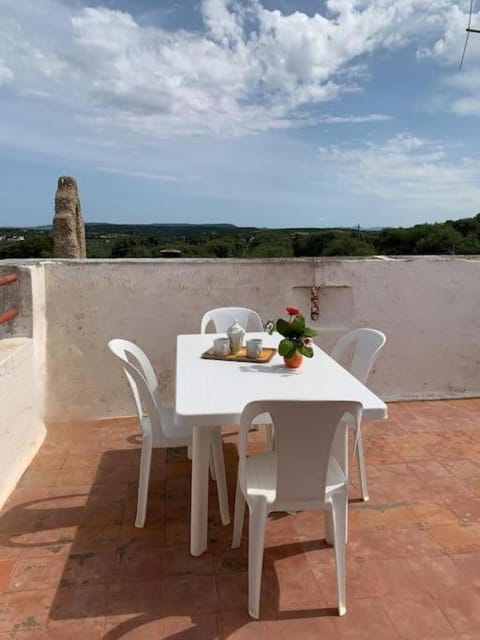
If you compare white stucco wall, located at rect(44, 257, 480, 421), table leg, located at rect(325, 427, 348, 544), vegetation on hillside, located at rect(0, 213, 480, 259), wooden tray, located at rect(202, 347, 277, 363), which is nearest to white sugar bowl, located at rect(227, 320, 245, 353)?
wooden tray, located at rect(202, 347, 277, 363)

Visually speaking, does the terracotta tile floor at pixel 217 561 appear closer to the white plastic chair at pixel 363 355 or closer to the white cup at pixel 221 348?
the white plastic chair at pixel 363 355

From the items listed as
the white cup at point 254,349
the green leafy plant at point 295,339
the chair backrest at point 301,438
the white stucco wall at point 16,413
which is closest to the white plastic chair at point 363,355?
the green leafy plant at point 295,339

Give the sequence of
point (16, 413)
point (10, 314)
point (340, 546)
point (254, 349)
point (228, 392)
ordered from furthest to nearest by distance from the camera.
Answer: point (10, 314) < point (16, 413) < point (254, 349) < point (228, 392) < point (340, 546)

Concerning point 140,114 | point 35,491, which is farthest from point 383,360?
point 140,114

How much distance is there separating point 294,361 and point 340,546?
34.1 inches

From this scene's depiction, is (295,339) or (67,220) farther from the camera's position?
(67,220)

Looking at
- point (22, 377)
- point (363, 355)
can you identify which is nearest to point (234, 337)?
point (363, 355)

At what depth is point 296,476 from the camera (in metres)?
1.70

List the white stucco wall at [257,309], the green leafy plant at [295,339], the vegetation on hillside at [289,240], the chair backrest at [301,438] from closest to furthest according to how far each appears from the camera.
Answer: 1. the chair backrest at [301,438]
2. the green leafy plant at [295,339]
3. the white stucco wall at [257,309]
4. the vegetation on hillside at [289,240]

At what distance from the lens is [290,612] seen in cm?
176

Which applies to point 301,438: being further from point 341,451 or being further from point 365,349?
point 365,349

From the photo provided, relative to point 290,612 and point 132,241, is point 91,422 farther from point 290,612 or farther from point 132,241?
point 132,241

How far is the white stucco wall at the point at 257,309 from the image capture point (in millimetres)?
3648

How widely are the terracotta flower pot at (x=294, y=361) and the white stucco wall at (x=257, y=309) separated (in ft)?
4.89
